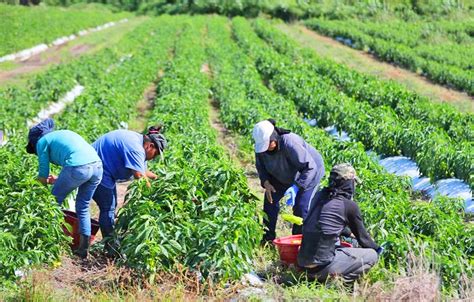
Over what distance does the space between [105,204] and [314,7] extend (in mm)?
47759

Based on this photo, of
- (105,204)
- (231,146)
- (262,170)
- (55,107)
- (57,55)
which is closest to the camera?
(105,204)

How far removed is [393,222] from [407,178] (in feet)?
7.48

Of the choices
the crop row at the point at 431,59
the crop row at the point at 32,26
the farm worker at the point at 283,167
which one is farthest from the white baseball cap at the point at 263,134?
the crop row at the point at 32,26

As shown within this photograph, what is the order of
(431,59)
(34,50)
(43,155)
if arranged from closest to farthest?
(43,155)
(431,59)
(34,50)

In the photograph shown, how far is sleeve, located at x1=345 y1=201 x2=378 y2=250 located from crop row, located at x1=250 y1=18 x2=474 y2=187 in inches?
162

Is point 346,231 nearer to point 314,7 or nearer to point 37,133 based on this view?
point 37,133

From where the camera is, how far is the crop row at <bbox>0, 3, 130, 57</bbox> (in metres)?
31.8

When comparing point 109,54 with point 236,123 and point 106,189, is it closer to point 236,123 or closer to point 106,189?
point 236,123

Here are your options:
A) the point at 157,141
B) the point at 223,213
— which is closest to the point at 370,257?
the point at 223,213

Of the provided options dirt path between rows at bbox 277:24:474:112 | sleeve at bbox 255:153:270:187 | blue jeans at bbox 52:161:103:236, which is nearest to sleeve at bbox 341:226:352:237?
sleeve at bbox 255:153:270:187

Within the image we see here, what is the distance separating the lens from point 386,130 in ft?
39.6

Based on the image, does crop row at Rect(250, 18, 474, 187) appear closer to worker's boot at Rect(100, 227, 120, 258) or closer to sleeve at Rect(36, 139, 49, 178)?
worker's boot at Rect(100, 227, 120, 258)

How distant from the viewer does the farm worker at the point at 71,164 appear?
6500mm

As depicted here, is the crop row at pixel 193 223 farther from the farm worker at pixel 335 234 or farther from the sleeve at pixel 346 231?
the sleeve at pixel 346 231
